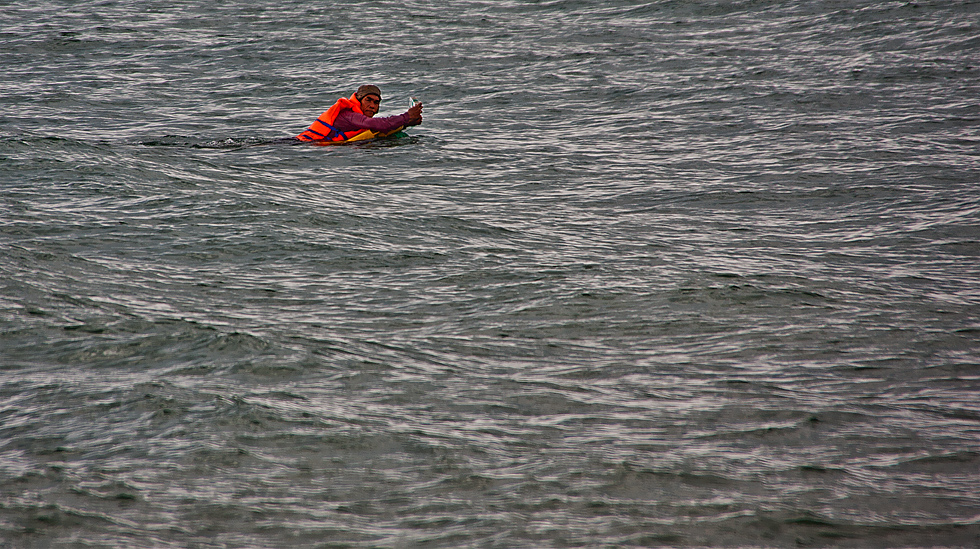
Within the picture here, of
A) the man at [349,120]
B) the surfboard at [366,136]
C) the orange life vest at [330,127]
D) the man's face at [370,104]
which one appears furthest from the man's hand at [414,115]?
the orange life vest at [330,127]

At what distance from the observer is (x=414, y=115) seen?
14414mm

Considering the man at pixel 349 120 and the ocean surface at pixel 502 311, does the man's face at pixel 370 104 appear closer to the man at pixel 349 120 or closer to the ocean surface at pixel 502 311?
the man at pixel 349 120

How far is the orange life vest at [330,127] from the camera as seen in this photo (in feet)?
47.4

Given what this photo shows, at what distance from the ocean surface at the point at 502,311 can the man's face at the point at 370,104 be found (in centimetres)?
54

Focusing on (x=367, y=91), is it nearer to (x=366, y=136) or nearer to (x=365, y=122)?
(x=365, y=122)

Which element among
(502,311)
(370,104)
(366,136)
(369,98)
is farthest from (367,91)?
(502,311)

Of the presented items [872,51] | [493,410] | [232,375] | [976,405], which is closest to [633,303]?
[493,410]

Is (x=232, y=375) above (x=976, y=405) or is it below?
above

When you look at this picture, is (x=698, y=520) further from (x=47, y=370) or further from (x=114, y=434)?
(x=47, y=370)

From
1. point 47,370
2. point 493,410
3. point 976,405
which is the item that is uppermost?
point 47,370

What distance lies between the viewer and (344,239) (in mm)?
10766

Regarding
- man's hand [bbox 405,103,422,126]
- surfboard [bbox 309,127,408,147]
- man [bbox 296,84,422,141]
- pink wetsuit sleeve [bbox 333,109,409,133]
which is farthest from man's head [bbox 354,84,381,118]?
man's hand [bbox 405,103,422,126]

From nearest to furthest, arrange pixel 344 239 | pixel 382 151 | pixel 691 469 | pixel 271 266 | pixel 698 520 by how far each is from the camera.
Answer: pixel 698 520, pixel 691 469, pixel 271 266, pixel 344 239, pixel 382 151

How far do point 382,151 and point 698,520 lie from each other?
9.66 meters
